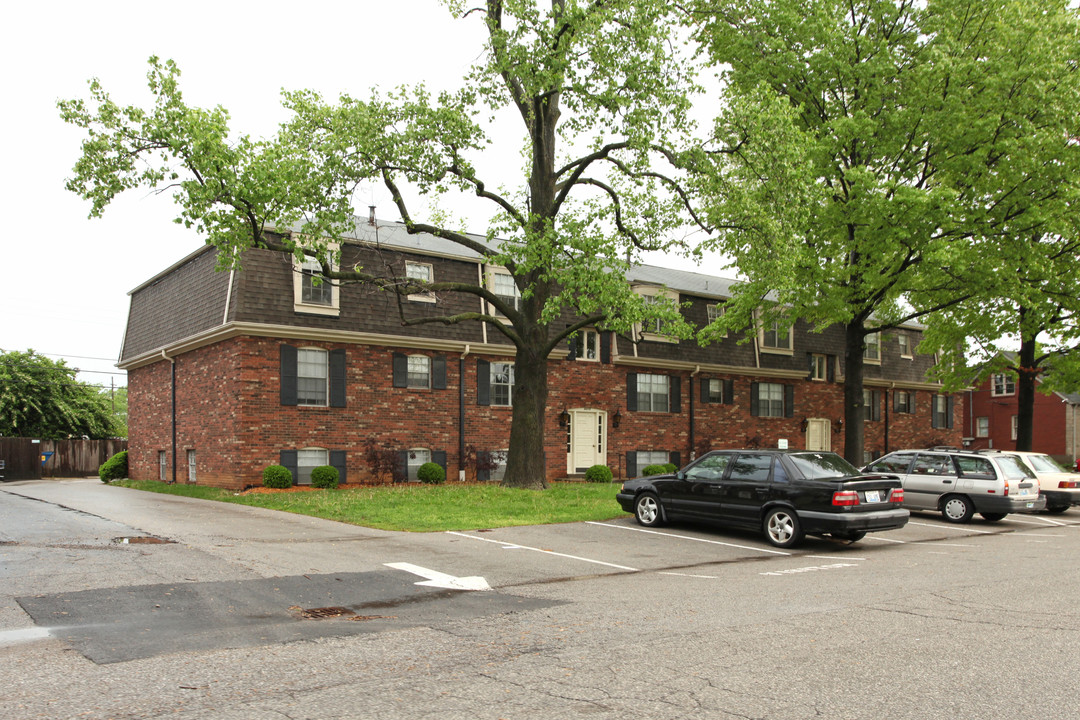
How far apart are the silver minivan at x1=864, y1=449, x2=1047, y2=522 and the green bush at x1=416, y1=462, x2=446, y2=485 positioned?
1180cm

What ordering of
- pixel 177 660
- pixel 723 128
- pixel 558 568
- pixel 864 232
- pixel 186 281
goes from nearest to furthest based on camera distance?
pixel 177 660
pixel 558 568
pixel 723 128
pixel 864 232
pixel 186 281

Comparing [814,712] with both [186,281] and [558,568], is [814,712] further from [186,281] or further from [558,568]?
[186,281]

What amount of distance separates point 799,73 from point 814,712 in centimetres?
2142

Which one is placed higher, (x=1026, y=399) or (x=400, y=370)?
(x=400, y=370)

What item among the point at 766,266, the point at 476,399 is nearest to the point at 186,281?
the point at 476,399

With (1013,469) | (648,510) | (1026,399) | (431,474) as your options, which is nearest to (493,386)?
(431,474)

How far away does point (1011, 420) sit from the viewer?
50875 mm

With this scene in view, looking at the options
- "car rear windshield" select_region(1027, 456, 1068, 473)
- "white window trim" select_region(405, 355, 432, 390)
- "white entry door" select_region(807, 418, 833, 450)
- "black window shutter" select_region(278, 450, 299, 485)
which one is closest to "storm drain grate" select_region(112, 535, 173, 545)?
"black window shutter" select_region(278, 450, 299, 485)

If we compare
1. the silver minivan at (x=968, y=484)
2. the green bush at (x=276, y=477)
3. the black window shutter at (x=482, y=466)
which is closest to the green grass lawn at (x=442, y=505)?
the green bush at (x=276, y=477)

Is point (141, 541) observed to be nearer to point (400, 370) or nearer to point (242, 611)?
point (242, 611)

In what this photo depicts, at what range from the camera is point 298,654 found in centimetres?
595

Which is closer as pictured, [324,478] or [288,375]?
[324,478]

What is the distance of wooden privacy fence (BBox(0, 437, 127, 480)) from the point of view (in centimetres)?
3806

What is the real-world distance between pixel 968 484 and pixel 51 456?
42.2 metres
